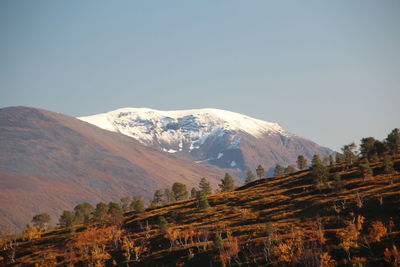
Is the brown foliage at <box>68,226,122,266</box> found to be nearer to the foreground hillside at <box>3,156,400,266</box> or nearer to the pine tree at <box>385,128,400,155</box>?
the foreground hillside at <box>3,156,400,266</box>

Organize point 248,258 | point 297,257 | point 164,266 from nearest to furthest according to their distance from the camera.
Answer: point 297,257 < point 248,258 < point 164,266

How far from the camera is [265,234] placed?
114500mm

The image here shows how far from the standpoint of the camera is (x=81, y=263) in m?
126

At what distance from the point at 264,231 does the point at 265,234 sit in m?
2.52

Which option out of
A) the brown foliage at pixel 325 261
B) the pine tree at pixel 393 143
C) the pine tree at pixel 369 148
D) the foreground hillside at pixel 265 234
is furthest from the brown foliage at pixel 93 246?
the pine tree at pixel 393 143

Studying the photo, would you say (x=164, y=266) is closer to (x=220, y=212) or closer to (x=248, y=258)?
(x=248, y=258)

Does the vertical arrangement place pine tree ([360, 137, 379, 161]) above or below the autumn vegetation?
above

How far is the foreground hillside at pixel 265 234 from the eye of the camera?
94.6 metres

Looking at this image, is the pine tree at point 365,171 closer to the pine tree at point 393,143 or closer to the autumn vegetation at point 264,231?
the autumn vegetation at point 264,231

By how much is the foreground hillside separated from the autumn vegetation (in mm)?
288

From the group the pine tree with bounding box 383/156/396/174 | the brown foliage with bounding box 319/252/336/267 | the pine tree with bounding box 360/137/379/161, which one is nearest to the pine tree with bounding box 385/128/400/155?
the pine tree with bounding box 360/137/379/161

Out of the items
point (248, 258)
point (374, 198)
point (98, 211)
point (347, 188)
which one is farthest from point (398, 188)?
point (98, 211)

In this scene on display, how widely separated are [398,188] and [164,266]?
77.3 metres

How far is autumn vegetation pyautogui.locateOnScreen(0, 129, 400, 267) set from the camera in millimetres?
95188
